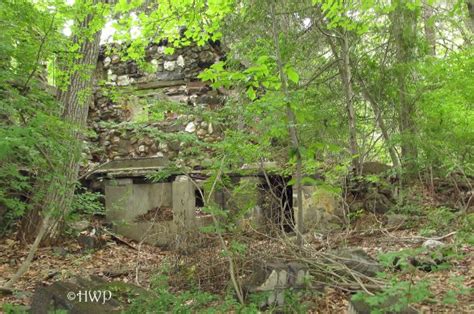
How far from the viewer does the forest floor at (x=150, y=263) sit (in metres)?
3.63

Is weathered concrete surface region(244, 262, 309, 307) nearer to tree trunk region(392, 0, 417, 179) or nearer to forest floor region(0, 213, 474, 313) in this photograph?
forest floor region(0, 213, 474, 313)

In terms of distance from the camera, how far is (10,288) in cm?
423

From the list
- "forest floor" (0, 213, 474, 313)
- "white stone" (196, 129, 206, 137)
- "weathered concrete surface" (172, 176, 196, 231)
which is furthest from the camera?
"white stone" (196, 129, 206, 137)

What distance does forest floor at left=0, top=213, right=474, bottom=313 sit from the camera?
3.63 meters

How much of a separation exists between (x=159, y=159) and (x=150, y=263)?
7.95 ft

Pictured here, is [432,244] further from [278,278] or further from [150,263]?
[150,263]

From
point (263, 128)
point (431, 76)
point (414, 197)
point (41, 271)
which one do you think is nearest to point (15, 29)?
point (263, 128)

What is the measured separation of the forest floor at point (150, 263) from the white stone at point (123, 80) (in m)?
4.29

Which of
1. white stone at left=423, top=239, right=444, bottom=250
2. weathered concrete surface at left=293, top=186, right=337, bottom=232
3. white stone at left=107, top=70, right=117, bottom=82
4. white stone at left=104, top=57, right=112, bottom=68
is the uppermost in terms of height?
white stone at left=104, top=57, right=112, bottom=68

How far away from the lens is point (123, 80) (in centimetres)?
976

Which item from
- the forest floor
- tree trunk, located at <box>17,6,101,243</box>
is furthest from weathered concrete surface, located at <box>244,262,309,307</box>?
tree trunk, located at <box>17,6,101,243</box>

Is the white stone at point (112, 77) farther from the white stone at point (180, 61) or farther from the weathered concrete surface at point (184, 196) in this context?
the weathered concrete surface at point (184, 196)

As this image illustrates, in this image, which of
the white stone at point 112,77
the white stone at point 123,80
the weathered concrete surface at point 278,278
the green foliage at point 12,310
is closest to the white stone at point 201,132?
the white stone at point 123,80

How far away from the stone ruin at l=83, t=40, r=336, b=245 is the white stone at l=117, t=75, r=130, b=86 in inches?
0.9
